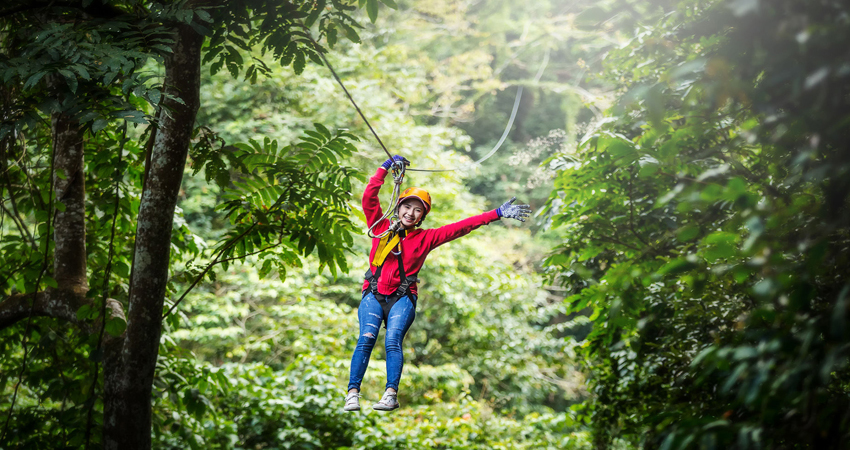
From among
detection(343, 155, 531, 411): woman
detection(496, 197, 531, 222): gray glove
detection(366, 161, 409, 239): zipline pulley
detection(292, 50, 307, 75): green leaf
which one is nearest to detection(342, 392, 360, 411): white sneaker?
detection(343, 155, 531, 411): woman

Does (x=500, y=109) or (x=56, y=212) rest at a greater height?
(x=500, y=109)

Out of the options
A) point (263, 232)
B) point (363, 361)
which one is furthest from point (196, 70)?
point (363, 361)

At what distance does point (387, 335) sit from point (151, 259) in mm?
1307

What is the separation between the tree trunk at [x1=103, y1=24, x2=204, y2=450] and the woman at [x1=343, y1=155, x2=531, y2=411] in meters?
1.03

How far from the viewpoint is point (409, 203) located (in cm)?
273

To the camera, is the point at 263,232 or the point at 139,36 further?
the point at 263,232

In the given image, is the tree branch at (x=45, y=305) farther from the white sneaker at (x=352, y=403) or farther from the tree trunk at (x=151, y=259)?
the white sneaker at (x=352, y=403)

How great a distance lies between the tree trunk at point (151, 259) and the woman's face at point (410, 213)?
3.78 ft

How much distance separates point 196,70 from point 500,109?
45.7ft

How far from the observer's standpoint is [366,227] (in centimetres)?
472

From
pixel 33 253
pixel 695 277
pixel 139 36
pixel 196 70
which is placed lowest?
pixel 695 277

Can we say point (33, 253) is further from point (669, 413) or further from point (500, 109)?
point (500, 109)

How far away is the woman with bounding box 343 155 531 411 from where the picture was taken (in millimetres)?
2607

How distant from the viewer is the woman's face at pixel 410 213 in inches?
106
